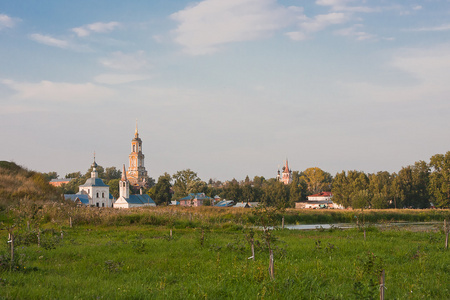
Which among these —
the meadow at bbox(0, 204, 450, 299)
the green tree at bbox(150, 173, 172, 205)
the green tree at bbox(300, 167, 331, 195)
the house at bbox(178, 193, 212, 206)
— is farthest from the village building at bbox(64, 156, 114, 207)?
the meadow at bbox(0, 204, 450, 299)

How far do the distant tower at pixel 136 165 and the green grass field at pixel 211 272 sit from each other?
159m

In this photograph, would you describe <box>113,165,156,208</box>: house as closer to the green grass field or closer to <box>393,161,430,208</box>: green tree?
<box>393,161,430,208</box>: green tree

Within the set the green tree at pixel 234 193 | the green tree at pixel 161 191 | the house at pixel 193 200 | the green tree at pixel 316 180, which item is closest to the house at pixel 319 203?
the green tree at pixel 234 193

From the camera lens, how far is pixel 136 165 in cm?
17488

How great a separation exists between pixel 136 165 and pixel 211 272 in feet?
549

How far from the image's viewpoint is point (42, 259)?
43.8 feet

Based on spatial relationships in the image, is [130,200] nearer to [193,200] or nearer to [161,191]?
[161,191]

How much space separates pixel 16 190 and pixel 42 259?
77.9 ft

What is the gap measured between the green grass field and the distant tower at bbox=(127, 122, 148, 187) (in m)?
159

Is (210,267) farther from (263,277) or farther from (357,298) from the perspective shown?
(357,298)

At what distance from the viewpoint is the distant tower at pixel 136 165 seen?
17312cm

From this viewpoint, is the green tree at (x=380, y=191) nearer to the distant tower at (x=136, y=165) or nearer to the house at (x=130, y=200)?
the house at (x=130, y=200)

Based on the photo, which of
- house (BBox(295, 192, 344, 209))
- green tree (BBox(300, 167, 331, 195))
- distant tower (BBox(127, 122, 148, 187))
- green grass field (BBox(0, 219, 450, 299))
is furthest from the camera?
distant tower (BBox(127, 122, 148, 187))

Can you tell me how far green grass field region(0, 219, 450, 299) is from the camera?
9023 mm
